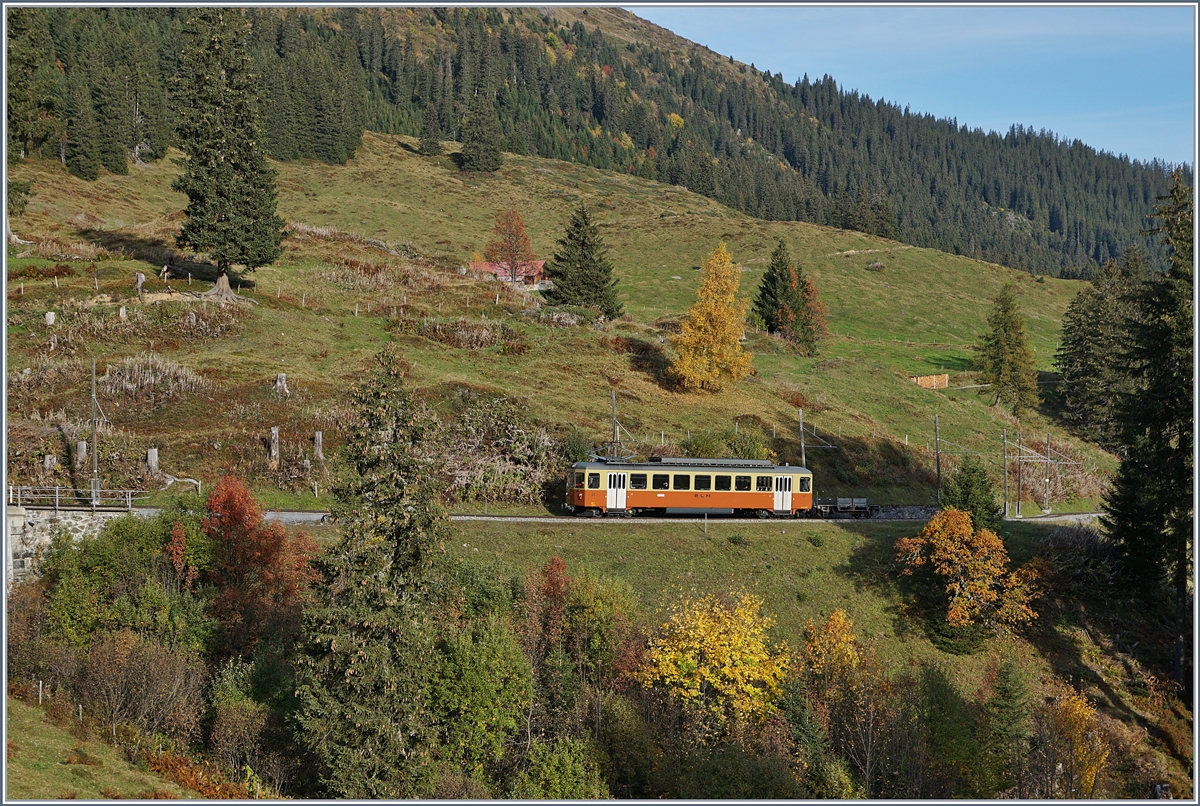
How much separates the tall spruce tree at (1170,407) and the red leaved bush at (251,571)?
35.0 metres

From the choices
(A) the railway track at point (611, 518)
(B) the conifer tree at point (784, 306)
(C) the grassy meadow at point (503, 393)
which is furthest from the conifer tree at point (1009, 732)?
(B) the conifer tree at point (784, 306)

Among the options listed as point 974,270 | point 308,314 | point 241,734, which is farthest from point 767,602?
point 974,270

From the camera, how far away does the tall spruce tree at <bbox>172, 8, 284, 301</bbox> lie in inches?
2598

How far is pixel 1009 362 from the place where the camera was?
316 feet

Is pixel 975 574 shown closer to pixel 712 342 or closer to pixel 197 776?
pixel 712 342

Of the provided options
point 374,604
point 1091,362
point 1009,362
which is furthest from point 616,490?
point 1091,362

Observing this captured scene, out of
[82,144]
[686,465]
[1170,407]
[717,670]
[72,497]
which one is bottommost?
[717,670]

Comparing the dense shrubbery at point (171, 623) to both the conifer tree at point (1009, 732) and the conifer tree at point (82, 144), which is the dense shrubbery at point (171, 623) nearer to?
the conifer tree at point (1009, 732)

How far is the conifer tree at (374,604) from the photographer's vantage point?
97.9 feet

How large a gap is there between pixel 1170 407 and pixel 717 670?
21.5 metres

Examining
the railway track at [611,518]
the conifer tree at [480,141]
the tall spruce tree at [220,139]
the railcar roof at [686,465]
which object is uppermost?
the conifer tree at [480,141]

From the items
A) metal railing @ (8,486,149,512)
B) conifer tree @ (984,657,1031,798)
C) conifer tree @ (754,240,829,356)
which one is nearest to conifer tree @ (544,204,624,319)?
conifer tree @ (754,240,829,356)

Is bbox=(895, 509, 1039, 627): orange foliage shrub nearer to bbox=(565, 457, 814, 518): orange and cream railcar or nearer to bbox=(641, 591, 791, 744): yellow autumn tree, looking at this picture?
bbox=(565, 457, 814, 518): orange and cream railcar

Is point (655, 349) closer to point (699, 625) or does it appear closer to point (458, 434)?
point (458, 434)
